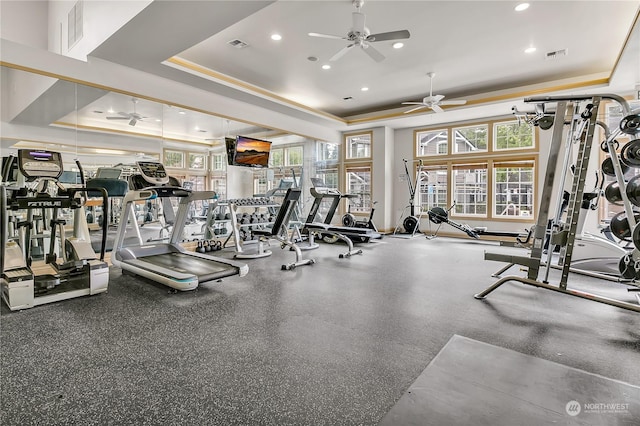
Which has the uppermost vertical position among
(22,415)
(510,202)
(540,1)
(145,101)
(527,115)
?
(540,1)

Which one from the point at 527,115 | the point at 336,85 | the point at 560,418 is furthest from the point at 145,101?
the point at 560,418

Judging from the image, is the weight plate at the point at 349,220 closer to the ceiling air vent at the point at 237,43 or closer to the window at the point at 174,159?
the window at the point at 174,159

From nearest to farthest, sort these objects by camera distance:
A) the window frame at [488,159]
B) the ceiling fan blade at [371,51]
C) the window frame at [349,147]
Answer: the ceiling fan blade at [371,51], the window frame at [488,159], the window frame at [349,147]

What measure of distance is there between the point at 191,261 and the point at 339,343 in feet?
8.64

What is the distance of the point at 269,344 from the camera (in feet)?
7.73

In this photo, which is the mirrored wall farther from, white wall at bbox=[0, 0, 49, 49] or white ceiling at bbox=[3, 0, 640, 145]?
white wall at bbox=[0, 0, 49, 49]

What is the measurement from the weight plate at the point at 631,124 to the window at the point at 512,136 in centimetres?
494

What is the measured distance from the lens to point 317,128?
926 cm

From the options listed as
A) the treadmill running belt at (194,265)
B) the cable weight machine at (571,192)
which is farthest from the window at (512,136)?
the treadmill running belt at (194,265)

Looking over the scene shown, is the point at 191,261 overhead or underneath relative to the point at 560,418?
overhead

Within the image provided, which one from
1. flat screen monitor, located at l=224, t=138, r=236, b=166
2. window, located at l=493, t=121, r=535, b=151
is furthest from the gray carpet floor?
window, located at l=493, t=121, r=535, b=151

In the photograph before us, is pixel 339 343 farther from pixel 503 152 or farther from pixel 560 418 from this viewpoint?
pixel 503 152

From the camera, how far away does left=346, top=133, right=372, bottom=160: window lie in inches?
385

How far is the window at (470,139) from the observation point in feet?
27.1
